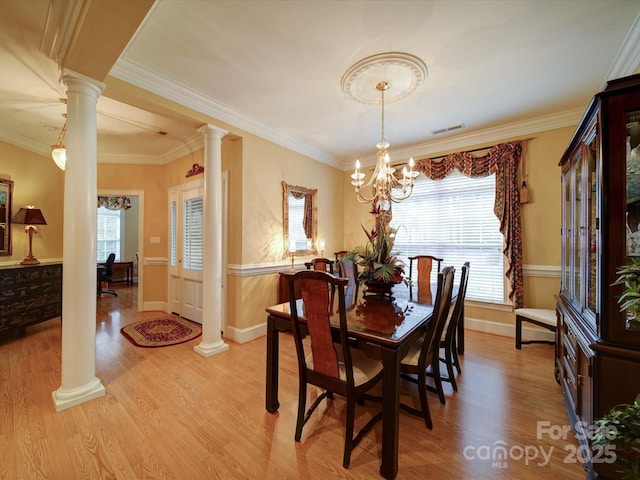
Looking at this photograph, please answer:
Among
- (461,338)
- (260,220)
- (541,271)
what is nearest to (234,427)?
(260,220)

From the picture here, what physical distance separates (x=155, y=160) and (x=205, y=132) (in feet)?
7.72

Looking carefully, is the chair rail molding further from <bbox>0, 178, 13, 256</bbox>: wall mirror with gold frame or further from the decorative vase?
<bbox>0, 178, 13, 256</bbox>: wall mirror with gold frame

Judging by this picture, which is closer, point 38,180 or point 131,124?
point 131,124

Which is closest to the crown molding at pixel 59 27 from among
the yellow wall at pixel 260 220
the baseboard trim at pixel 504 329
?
the yellow wall at pixel 260 220

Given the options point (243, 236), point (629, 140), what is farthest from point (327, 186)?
point (629, 140)

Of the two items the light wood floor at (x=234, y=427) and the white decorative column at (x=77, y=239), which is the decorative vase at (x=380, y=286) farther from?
the white decorative column at (x=77, y=239)

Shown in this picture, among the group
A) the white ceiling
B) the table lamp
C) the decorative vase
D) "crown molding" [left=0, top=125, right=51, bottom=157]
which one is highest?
the white ceiling

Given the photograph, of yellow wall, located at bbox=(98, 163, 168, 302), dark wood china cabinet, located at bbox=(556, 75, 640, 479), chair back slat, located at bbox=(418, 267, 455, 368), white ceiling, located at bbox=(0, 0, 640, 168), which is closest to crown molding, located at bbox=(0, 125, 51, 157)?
white ceiling, located at bbox=(0, 0, 640, 168)

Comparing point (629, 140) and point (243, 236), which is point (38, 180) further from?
point (629, 140)

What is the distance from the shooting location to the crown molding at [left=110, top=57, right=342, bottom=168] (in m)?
2.30

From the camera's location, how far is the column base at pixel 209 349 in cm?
293

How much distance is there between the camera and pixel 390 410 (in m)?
1.44

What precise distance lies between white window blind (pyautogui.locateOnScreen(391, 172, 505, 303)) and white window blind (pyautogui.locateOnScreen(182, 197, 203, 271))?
10.5ft

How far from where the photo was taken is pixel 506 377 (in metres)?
2.50
